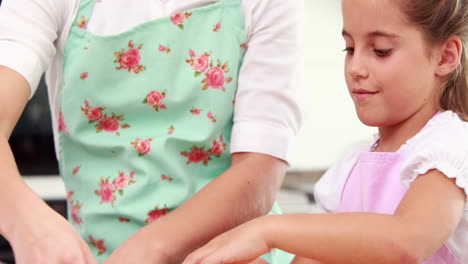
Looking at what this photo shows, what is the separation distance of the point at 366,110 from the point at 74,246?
1.64 ft

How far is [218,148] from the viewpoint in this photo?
127 centimetres

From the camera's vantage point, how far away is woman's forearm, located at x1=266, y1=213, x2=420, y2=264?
86cm

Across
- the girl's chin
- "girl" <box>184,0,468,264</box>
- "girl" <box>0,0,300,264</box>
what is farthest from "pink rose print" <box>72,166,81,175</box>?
Result: the girl's chin

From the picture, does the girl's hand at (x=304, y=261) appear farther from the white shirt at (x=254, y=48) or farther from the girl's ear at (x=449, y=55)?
the girl's ear at (x=449, y=55)

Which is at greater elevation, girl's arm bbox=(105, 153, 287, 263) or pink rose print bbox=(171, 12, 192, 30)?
pink rose print bbox=(171, 12, 192, 30)

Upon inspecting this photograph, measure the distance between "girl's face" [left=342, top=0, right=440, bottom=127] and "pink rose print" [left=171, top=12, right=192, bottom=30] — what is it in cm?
32

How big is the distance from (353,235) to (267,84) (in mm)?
443

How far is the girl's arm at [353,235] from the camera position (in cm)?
86

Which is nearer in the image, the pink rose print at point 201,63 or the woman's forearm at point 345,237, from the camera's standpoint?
the woman's forearm at point 345,237

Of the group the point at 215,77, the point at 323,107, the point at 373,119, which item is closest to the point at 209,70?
the point at 215,77

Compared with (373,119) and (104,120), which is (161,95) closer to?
(104,120)

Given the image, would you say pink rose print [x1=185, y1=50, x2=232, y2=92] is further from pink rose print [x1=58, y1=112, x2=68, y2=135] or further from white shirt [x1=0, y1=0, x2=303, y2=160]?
pink rose print [x1=58, y1=112, x2=68, y2=135]

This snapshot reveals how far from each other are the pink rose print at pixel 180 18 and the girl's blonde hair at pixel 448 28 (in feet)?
1.40

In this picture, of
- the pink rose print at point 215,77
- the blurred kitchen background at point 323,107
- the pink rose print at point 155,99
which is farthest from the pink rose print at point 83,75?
the blurred kitchen background at point 323,107
